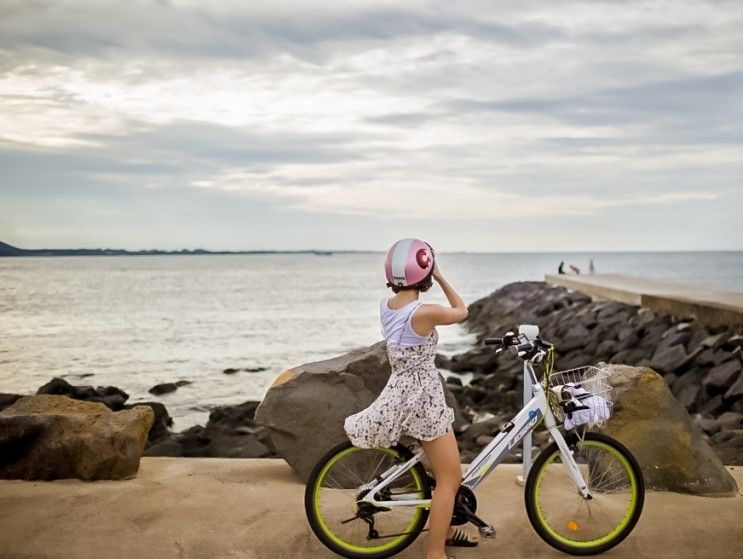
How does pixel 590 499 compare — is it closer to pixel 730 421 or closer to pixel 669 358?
pixel 730 421

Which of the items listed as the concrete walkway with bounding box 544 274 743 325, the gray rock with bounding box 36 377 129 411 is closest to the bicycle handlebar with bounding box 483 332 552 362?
the concrete walkway with bounding box 544 274 743 325

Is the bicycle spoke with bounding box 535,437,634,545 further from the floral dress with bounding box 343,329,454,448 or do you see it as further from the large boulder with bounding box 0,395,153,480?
the large boulder with bounding box 0,395,153,480

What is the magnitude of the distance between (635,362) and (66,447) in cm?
1346

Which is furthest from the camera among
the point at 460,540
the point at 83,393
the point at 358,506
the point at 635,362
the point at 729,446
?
the point at 83,393

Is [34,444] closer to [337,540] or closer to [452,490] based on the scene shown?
[337,540]

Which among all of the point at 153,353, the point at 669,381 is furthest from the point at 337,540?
the point at 153,353

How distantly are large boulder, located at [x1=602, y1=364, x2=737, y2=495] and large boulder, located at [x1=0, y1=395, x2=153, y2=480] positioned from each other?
3838mm

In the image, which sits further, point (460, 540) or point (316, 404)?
point (316, 404)

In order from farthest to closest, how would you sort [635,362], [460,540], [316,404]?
[635,362] → [316,404] → [460,540]

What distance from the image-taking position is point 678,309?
1962 centimetres

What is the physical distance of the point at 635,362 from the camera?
695 inches

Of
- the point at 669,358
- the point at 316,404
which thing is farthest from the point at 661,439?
the point at 669,358

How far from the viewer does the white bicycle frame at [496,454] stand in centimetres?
479

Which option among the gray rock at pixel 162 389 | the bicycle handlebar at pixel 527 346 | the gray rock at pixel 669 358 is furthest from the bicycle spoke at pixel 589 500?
the gray rock at pixel 162 389
